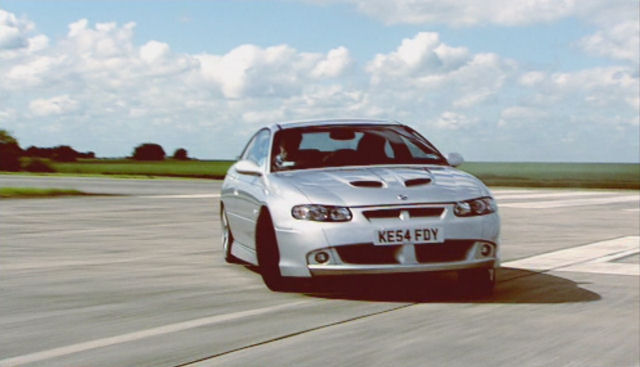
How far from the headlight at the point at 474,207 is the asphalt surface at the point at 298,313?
0.69 m

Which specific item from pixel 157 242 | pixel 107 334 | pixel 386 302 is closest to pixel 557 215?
pixel 157 242

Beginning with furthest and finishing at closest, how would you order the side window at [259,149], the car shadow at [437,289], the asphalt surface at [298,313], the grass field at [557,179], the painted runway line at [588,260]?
the grass field at [557,179] < the painted runway line at [588,260] < the side window at [259,149] < the car shadow at [437,289] < the asphalt surface at [298,313]

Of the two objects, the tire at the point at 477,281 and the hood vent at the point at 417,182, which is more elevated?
the hood vent at the point at 417,182

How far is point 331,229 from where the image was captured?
7078 mm

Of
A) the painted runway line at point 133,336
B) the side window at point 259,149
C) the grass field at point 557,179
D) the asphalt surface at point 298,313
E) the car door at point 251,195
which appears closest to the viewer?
the painted runway line at point 133,336

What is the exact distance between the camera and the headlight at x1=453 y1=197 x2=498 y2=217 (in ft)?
23.8

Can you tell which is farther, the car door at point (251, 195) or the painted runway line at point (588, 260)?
the painted runway line at point (588, 260)

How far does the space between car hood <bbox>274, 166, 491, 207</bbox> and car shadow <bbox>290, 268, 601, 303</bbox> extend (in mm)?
787

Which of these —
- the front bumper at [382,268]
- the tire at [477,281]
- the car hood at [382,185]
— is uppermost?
the car hood at [382,185]

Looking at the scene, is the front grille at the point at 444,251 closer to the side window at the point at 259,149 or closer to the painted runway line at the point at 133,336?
the painted runway line at the point at 133,336

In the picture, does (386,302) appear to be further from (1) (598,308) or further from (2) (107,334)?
(2) (107,334)

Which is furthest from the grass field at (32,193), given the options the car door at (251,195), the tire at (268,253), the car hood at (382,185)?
the car hood at (382,185)

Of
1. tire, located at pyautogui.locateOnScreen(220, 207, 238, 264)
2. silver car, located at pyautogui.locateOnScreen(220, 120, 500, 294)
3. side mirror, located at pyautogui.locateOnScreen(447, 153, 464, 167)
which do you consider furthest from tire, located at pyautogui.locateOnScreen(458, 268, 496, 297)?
tire, located at pyautogui.locateOnScreen(220, 207, 238, 264)

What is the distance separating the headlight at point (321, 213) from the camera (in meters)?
7.09
